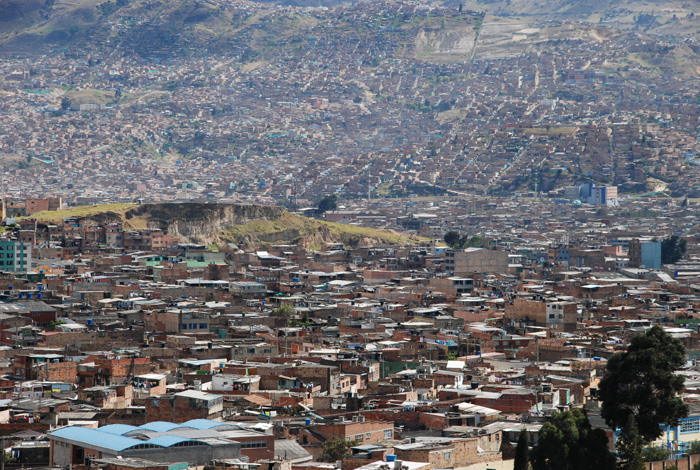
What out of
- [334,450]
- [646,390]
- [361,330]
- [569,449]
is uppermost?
[361,330]

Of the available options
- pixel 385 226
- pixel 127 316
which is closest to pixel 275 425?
pixel 127 316

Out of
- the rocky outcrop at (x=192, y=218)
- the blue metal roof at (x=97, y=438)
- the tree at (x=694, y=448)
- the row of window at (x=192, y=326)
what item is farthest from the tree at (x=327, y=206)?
the blue metal roof at (x=97, y=438)

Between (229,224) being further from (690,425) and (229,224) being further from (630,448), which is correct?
(630,448)

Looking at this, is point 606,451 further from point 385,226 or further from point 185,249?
point 385,226

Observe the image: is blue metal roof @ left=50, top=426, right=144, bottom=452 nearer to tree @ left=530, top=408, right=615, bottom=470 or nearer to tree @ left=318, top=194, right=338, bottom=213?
tree @ left=530, top=408, right=615, bottom=470

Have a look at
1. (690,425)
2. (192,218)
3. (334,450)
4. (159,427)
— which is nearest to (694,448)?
(690,425)

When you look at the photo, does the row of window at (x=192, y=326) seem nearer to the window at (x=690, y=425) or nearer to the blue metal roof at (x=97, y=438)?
the window at (x=690, y=425)

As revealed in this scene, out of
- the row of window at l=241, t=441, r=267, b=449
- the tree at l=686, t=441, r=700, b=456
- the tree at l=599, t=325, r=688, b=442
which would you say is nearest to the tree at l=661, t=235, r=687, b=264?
the tree at l=686, t=441, r=700, b=456
